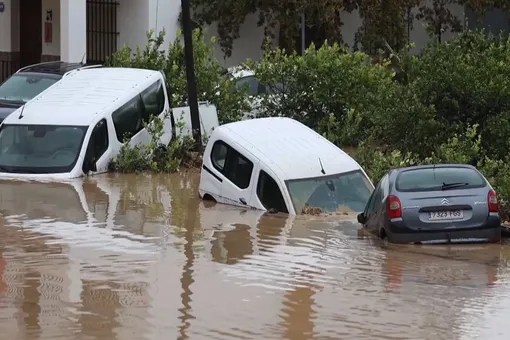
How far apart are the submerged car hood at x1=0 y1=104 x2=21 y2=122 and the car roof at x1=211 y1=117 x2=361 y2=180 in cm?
578

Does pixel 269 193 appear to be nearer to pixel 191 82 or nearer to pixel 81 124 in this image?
pixel 81 124

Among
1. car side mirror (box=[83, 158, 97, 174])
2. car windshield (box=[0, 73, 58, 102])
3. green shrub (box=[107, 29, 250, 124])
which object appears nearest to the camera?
car side mirror (box=[83, 158, 97, 174])

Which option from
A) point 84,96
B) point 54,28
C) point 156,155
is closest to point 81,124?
point 84,96

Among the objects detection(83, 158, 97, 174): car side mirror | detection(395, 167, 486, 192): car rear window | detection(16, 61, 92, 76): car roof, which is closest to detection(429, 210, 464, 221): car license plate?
detection(395, 167, 486, 192): car rear window

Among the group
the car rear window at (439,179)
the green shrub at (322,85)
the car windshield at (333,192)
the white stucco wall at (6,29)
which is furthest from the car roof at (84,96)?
the white stucco wall at (6,29)

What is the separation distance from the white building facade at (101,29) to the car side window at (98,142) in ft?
31.3

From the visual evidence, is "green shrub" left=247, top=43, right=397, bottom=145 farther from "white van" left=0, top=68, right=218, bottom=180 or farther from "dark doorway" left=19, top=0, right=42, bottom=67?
"dark doorway" left=19, top=0, right=42, bottom=67

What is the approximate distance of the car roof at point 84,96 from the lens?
63.7ft

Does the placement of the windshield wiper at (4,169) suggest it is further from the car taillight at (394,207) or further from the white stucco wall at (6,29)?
the white stucco wall at (6,29)

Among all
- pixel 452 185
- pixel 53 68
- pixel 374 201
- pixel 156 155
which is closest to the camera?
pixel 452 185

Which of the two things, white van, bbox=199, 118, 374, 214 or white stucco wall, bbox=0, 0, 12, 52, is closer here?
white van, bbox=199, 118, 374, 214

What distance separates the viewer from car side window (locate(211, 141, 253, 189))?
1688 centimetres

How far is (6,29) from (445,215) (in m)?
21.6

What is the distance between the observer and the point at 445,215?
45.3ft
